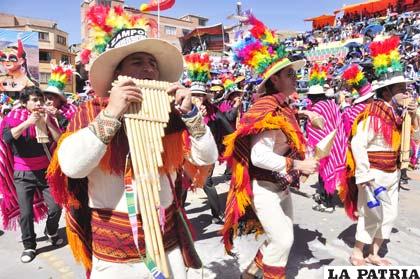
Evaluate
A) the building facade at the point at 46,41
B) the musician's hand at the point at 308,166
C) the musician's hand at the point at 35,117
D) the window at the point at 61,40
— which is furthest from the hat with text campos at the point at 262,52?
the window at the point at 61,40

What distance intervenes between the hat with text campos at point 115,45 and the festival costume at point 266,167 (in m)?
0.97

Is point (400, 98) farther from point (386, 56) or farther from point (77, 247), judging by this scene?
point (77, 247)

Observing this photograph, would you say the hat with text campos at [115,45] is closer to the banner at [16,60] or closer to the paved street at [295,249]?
the paved street at [295,249]

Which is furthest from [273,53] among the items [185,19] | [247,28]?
[185,19]

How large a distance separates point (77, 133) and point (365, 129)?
2773 millimetres

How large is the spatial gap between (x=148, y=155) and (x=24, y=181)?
9.80ft

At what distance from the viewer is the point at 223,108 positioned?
23.0 ft

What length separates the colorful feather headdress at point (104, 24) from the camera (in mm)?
A: 1875

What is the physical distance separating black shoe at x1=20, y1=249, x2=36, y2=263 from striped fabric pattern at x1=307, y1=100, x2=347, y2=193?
344cm

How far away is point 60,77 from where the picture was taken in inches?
179

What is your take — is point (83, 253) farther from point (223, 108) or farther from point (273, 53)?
point (223, 108)

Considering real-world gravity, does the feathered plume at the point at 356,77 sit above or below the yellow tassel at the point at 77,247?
above

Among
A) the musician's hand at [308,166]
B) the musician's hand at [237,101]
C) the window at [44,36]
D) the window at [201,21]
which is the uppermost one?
the window at [201,21]

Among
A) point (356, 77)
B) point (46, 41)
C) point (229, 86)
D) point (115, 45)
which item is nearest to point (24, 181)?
point (115, 45)
